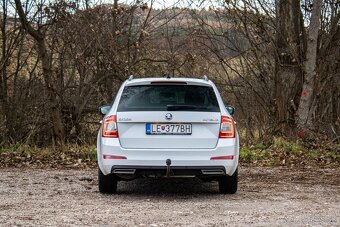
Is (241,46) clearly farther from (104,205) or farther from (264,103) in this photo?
(104,205)

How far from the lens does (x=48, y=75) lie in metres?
16.9

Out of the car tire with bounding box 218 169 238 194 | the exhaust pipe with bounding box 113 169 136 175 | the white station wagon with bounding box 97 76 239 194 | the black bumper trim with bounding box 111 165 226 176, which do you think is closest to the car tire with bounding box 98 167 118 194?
the white station wagon with bounding box 97 76 239 194

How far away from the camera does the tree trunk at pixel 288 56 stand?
16.7 meters

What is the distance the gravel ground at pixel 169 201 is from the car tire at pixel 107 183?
15 cm

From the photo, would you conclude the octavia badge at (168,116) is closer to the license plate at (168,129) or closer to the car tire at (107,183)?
the license plate at (168,129)

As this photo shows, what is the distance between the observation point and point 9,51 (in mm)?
17391

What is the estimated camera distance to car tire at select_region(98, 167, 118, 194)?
8555 millimetres

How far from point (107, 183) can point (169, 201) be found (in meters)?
0.96

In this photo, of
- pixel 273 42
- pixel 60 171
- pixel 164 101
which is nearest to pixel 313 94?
pixel 273 42

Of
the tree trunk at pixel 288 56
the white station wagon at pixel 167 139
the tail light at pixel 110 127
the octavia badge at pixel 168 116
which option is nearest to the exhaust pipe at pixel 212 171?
the white station wagon at pixel 167 139

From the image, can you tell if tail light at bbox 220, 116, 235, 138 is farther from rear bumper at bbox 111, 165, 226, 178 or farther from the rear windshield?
rear bumper at bbox 111, 165, 226, 178

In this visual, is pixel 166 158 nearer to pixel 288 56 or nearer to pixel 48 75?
pixel 48 75

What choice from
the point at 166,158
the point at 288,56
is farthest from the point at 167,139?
the point at 288,56

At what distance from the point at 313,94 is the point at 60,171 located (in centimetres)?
780
